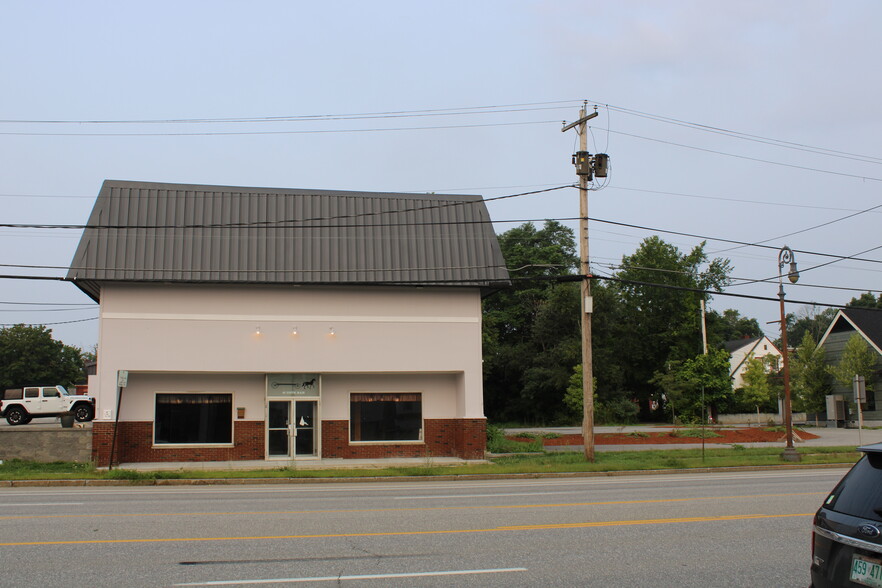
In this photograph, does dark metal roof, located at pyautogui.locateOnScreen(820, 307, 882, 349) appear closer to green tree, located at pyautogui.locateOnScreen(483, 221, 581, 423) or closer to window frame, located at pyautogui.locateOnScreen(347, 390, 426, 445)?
green tree, located at pyautogui.locateOnScreen(483, 221, 581, 423)

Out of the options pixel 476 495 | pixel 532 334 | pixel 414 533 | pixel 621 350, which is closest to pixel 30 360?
pixel 532 334

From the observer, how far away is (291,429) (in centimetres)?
2678

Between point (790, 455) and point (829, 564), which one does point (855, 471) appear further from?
point (790, 455)

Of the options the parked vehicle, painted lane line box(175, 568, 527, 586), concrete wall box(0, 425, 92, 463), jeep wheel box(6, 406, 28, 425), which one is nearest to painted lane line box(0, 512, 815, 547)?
painted lane line box(175, 568, 527, 586)

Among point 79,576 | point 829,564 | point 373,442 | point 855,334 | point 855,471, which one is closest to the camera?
point 829,564

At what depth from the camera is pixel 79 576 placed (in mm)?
7977

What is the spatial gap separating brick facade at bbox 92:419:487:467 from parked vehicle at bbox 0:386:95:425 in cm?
1360

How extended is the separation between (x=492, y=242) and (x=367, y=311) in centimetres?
498

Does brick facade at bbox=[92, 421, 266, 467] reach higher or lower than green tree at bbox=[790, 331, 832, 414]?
lower

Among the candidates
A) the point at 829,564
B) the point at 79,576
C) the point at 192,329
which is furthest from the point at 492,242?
the point at 829,564

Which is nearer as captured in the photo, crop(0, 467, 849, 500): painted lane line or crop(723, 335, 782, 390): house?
crop(0, 467, 849, 500): painted lane line

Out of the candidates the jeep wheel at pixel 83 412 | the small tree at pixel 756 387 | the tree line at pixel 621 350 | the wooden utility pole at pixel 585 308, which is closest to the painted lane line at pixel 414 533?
the wooden utility pole at pixel 585 308

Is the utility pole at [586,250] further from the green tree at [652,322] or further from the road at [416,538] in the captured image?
the green tree at [652,322]

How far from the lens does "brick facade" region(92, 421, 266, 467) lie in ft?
80.9
